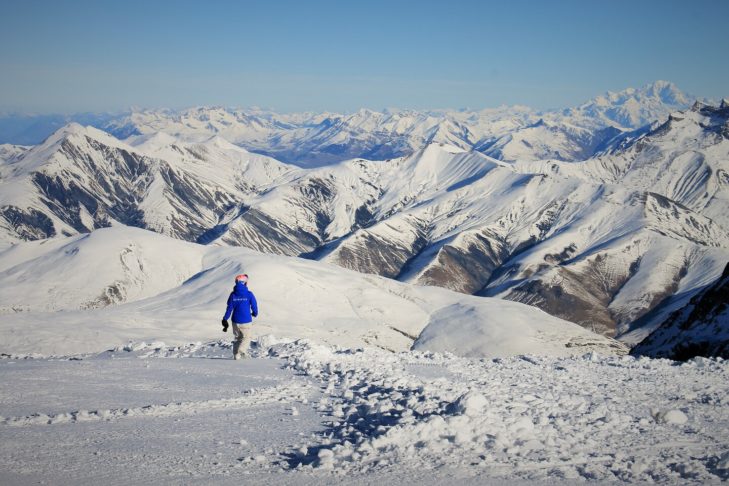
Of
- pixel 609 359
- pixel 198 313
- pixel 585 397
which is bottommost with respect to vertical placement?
pixel 198 313

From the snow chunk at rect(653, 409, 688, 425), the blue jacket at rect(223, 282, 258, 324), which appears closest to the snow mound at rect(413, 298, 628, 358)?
the blue jacket at rect(223, 282, 258, 324)

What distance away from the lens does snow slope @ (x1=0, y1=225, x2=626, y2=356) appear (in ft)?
244

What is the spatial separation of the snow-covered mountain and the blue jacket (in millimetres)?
26510

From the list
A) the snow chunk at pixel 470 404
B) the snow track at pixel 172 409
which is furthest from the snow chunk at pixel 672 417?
the snow track at pixel 172 409

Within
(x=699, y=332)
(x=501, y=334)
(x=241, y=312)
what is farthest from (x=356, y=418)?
(x=501, y=334)

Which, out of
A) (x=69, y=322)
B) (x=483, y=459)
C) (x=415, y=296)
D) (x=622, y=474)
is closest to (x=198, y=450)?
(x=483, y=459)

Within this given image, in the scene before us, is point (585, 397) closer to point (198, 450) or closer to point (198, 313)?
point (198, 450)

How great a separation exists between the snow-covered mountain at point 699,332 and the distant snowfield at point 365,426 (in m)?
19.8

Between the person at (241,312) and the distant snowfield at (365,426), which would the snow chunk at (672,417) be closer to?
the distant snowfield at (365,426)

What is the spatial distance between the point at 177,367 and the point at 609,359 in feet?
52.7

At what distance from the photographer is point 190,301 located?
11150 centimetres

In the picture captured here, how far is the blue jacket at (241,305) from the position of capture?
67.7 feet

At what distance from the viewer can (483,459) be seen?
9258 millimetres

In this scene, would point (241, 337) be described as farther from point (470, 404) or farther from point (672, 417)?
point (672, 417)
